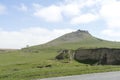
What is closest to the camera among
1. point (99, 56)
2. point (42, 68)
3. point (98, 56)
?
point (42, 68)

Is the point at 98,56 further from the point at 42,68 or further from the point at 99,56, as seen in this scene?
the point at 42,68

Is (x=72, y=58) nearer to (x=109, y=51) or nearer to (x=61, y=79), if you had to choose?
(x=109, y=51)

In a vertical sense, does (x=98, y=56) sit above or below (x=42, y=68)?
above

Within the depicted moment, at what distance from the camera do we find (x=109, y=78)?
1859 cm

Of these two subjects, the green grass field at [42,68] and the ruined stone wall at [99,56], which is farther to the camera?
the ruined stone wall at [99,56]

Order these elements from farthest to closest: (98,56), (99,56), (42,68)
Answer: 1. (98,56)
2. (99,56)
3. (42,68)

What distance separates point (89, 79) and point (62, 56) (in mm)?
43931

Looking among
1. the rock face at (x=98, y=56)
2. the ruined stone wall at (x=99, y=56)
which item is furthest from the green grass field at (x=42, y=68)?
the ruined stone wall at (x=99, y=56)

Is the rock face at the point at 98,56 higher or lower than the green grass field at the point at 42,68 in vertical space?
higher

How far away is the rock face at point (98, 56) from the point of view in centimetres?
5522

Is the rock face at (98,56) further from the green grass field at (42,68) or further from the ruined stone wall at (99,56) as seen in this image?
the green grass field at (42,68)

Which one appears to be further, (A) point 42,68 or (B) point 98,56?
(B) point 98,56

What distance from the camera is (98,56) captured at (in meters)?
60.1

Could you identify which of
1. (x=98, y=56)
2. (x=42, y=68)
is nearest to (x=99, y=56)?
(x=98, y=56)
